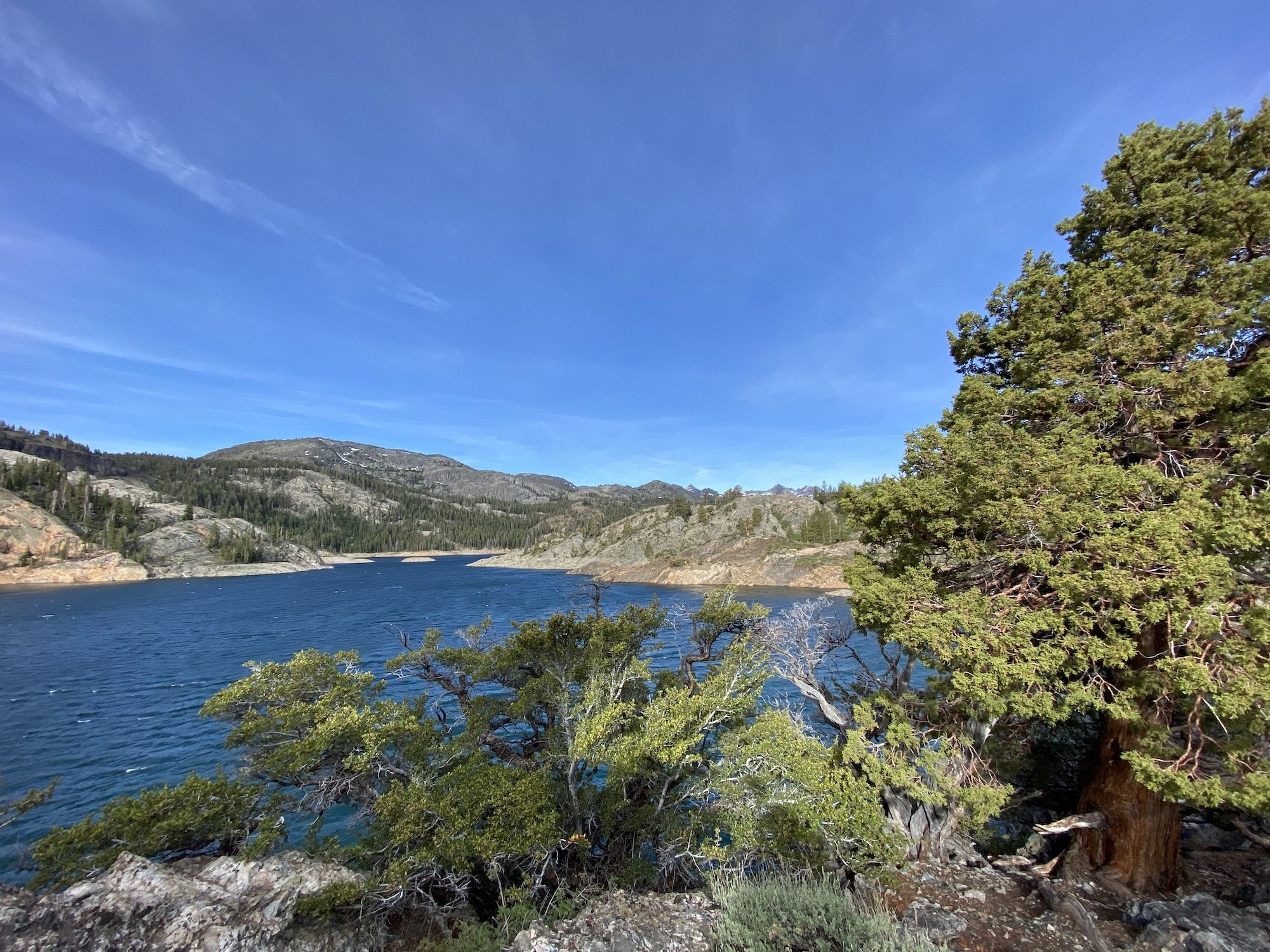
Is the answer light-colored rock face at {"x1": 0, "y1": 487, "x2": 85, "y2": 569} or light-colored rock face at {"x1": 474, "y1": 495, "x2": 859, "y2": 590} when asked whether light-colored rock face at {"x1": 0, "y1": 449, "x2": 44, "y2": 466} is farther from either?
light-colored rock face at {"x1": 474, "y1": 495, "x2": 859, "y2": 590}

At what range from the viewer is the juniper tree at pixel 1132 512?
304 inches

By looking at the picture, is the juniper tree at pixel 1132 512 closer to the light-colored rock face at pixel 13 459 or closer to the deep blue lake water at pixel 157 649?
the deep blue lake water at pixel 157 649

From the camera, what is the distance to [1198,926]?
7.28 m

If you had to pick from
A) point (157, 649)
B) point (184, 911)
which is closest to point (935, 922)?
point (184, 911)

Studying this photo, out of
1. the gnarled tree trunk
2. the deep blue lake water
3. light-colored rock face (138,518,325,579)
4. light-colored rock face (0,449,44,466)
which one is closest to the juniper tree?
the gnarled tree trunk

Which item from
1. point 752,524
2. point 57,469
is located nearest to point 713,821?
point 752,524

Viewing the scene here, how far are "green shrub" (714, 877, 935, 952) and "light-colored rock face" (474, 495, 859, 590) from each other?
65.0m

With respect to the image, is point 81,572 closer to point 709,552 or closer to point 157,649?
point 157,649

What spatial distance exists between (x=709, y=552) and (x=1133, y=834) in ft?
316

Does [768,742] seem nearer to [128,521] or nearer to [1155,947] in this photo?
[1155,947]

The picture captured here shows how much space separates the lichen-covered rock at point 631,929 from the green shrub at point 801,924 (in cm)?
66

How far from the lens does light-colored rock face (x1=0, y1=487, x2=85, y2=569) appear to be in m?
94.5

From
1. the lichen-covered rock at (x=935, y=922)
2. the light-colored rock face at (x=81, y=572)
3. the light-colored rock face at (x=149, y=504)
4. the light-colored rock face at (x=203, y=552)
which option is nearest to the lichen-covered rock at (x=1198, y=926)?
the lichen-covered rock at (x=935, y=922)

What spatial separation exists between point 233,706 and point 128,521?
152650 millimetres
